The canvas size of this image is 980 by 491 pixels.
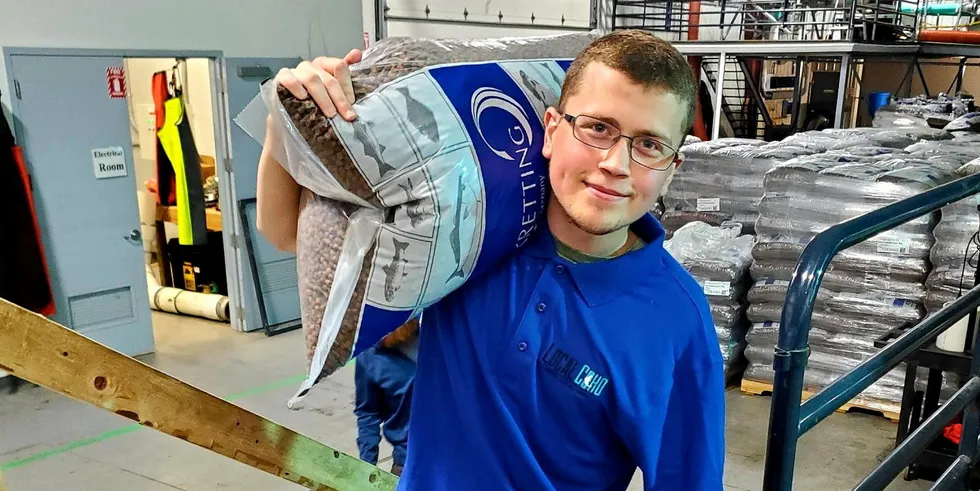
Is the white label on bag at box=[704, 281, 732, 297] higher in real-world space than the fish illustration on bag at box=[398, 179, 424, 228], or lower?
lower

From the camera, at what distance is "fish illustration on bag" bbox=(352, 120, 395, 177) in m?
1.06

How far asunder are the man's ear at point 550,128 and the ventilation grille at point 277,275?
5.16 metres

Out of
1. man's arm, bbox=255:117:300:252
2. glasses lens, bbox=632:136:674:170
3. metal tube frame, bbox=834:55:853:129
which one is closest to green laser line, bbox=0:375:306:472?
man's arm, bbox=255:117:300:252

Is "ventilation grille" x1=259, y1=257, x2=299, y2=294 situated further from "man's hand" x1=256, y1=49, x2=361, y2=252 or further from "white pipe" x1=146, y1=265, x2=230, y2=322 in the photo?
"man's hand" x1=256, y1=49, x2=361, y2=252

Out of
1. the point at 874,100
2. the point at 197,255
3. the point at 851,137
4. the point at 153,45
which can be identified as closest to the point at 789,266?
the point at 851,137

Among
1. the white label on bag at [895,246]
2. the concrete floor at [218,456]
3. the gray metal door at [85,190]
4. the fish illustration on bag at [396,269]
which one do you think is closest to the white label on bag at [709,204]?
the white label on bag at [895,246]

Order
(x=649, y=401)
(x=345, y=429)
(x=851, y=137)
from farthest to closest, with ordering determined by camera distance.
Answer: (x=851, y=137)
(x=345, y=429)
(x=649, y=401)

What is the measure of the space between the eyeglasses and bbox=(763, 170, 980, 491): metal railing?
1.40 feet

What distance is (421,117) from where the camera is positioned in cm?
111

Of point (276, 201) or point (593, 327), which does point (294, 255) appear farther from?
point (593, 327)

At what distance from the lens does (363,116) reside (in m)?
1.07

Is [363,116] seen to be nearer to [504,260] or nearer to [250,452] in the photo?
[504,260]

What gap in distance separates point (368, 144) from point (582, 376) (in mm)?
473

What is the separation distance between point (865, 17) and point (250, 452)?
7382 mm
